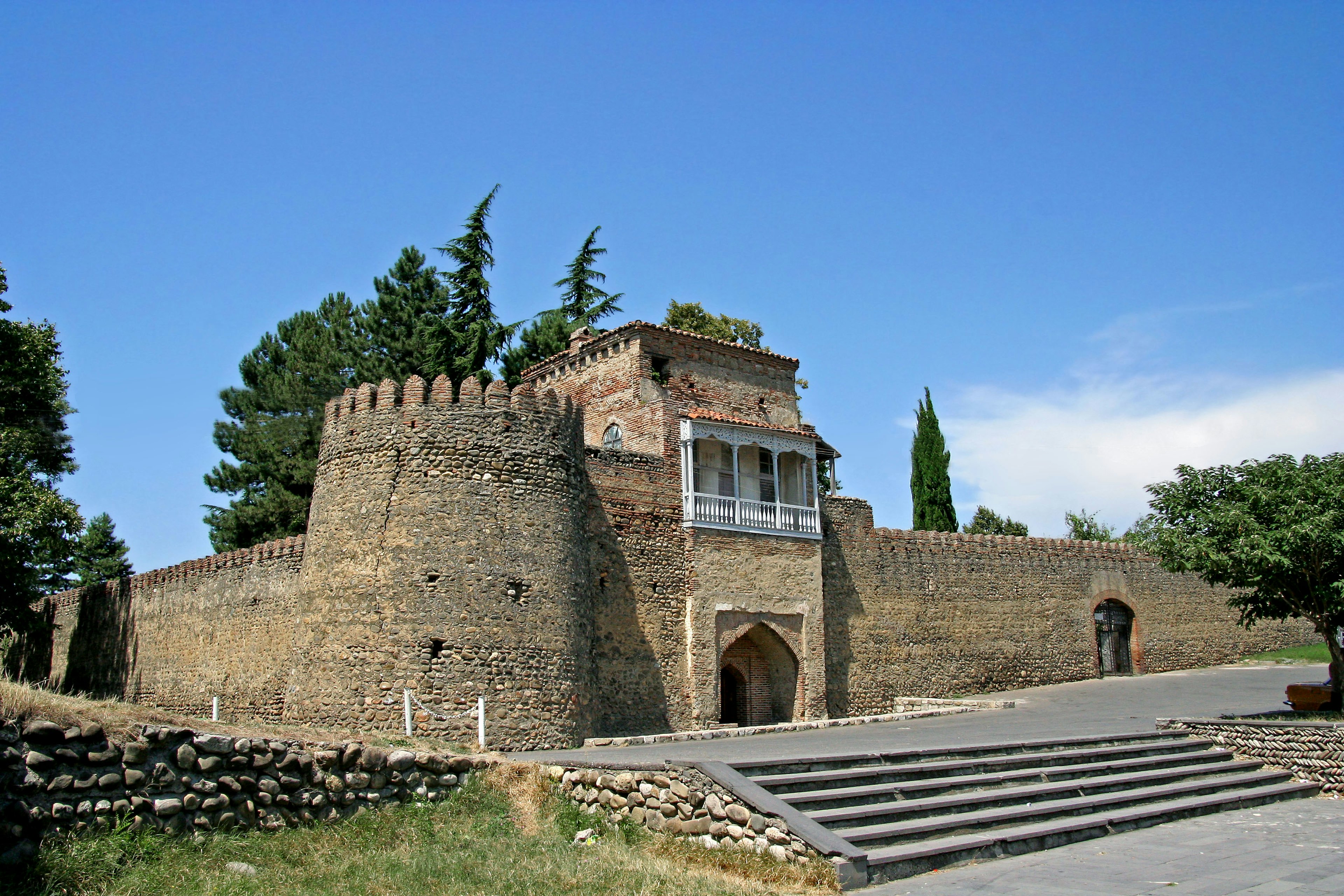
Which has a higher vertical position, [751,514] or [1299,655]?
[751,514]

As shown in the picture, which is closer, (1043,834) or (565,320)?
(1043,834)

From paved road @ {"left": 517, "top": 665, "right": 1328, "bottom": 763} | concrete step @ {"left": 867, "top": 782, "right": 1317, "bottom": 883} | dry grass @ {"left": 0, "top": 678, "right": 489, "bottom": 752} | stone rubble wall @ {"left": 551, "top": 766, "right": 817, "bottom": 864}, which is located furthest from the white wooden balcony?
concrete step @ {"left": 867, "top": 782, "right": 1317, "bottom": 883}

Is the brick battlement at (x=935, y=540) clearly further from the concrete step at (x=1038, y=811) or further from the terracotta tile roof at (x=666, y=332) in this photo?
the concrete step at (x=1038, y=811)

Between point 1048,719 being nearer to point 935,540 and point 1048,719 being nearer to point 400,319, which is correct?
point 935,540

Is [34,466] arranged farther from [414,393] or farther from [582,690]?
[582,690]

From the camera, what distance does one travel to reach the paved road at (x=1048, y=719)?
42.1 feet

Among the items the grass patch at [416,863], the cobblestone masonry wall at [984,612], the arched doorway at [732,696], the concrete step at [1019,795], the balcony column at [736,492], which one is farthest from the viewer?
the cobblestone masonry wall at [984,612]

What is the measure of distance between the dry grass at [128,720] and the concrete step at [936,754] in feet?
11.3

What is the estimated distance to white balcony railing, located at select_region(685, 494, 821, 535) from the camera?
827 inches

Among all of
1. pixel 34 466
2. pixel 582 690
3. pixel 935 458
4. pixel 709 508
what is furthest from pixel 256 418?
pixel 935 458

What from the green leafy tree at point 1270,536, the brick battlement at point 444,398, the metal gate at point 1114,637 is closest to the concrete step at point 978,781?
the green leafy tree at point 1270,536

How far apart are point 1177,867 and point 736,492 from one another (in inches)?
551

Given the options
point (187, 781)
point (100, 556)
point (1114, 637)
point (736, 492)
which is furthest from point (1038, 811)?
point (100, 556)

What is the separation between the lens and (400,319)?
1221 inches
